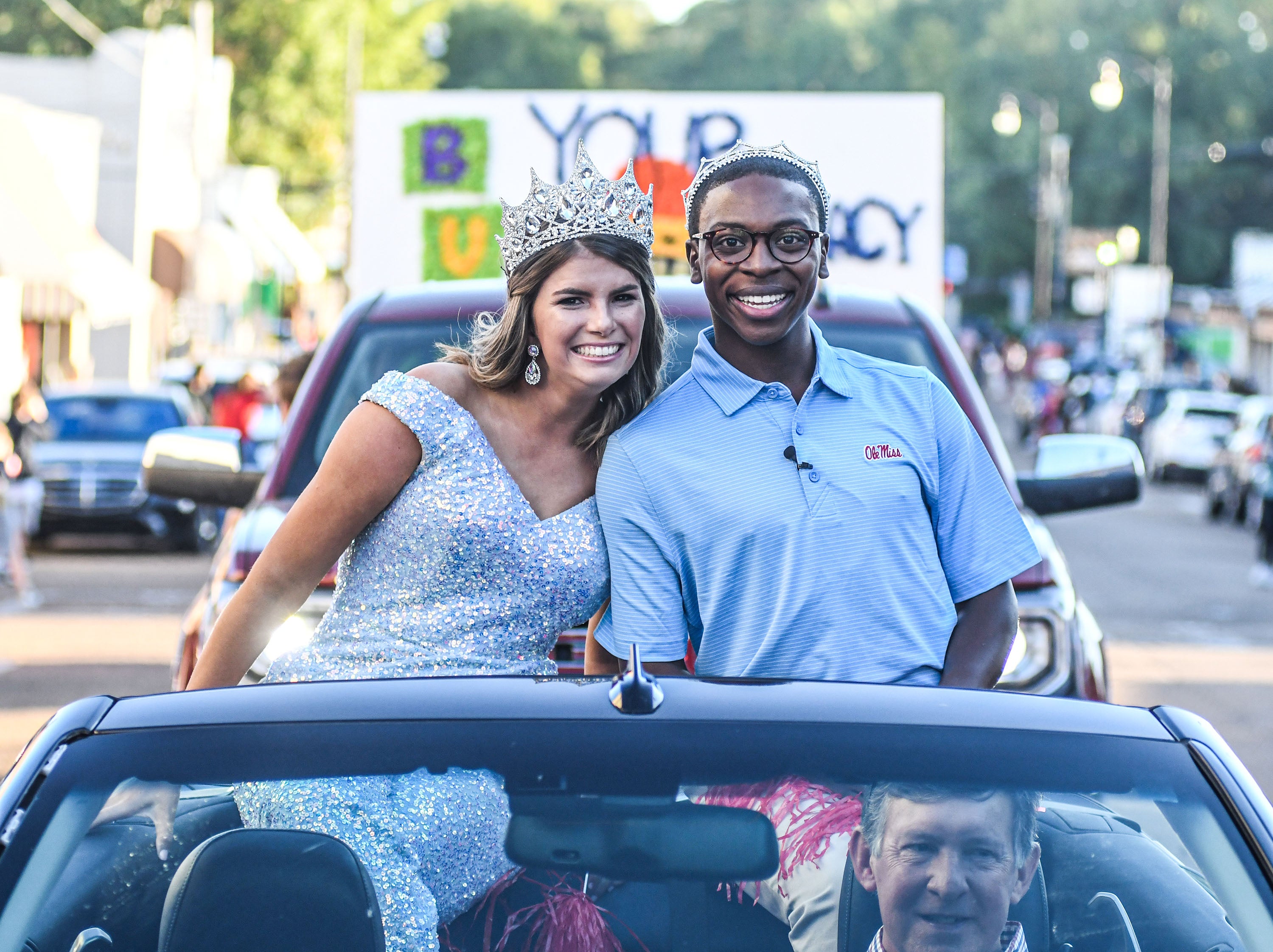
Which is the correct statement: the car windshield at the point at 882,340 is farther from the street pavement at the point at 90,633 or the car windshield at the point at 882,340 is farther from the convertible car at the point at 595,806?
the street pavement at the point at 90,633

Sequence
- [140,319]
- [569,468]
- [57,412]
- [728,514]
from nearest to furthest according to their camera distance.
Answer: [728,514] < [569,468] < [57,412] < [140,319]

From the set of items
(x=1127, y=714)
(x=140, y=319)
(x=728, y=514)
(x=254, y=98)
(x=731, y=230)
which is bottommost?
(x=1127, y=714)

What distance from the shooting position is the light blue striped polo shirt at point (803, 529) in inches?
118

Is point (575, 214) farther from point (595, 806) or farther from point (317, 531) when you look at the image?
point (595, 806)

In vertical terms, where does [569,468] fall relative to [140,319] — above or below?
below

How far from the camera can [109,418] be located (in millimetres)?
20109

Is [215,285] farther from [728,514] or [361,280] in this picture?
[728,514]

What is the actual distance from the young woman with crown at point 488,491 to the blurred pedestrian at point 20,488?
40.2 feet

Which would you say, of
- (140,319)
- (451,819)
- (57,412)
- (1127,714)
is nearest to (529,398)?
(451,819)

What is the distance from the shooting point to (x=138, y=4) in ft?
172

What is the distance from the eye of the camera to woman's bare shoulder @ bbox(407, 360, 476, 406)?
318 cm

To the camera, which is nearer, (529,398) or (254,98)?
(529,398)

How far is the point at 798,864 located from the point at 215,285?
143 feet

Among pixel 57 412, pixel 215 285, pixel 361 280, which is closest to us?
pixel 361 280
